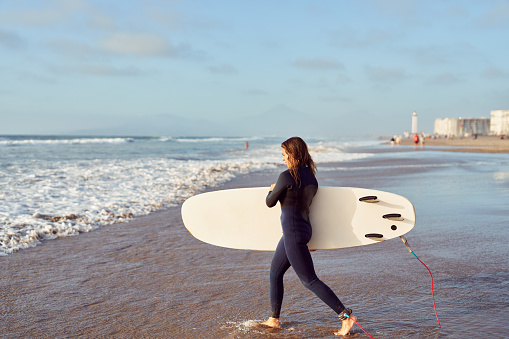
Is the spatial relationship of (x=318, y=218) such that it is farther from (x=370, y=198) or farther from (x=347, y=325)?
(x=347, y=325)

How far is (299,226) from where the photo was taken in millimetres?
3098

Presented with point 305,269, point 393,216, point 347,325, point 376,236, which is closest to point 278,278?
point 305,269

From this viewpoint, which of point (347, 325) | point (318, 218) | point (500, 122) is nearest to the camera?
point (347, 325)

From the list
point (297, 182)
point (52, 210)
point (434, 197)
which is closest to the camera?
point (297, 182)

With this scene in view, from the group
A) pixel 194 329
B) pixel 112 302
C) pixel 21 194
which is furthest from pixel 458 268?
pixel 21 194

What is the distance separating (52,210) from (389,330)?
20.9ft

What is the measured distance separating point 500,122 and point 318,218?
4815 inches

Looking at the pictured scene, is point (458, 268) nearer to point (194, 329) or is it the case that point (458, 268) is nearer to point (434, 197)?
point (194, 329)

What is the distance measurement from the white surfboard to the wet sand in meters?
0.53

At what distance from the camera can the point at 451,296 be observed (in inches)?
147

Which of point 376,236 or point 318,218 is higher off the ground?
point 318,218

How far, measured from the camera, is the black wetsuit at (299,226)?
3.04 metres

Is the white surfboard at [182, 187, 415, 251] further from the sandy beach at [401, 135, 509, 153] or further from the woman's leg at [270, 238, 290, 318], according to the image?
the sandy beach at [401, 135, 509, 153]

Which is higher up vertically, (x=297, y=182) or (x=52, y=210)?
(x=297, y=182)
